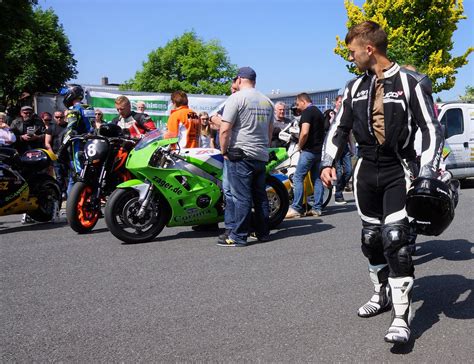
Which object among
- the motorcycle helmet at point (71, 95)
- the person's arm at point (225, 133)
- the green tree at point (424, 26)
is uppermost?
the green tree at point (424, 26)

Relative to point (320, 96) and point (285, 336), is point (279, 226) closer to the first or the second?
point (285, 336)

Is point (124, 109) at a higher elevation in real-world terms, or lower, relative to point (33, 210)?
higher

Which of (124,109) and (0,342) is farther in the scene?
(124,109)

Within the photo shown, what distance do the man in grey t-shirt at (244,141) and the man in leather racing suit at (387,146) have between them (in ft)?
7.61

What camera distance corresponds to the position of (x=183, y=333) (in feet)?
11.8

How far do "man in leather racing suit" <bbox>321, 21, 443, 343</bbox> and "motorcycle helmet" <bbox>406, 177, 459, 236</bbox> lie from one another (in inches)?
3.5

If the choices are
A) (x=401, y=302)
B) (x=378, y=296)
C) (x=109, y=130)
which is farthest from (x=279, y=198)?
(x=401, y=302)

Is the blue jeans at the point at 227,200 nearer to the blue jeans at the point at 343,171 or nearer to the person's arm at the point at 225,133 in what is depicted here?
the person's arm at the point at 225,133

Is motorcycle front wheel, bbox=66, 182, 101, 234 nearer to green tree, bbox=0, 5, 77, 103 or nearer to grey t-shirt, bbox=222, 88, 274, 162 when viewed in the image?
grey t-shirt, bbox=222, 88, 274, 162

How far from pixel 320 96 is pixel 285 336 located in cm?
4230

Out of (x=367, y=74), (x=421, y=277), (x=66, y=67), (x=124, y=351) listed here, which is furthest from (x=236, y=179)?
(x=66, y=67)

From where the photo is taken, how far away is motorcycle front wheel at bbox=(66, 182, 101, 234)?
6.83 metres

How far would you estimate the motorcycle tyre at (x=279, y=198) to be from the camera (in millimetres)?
7215

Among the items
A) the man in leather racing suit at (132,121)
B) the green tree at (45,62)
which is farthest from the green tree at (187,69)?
the man in leather racing suit at (132,121)
